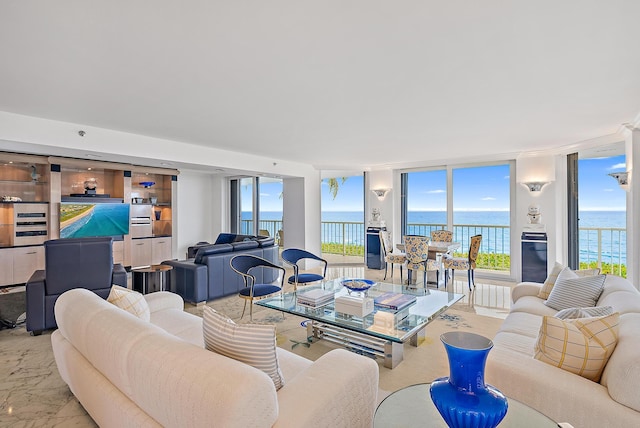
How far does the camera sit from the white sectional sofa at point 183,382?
114 cm

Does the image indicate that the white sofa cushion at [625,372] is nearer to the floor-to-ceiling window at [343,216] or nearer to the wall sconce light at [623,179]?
the wall sconce light at [623,179]

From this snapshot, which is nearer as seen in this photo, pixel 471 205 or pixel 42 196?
pixel 42 196

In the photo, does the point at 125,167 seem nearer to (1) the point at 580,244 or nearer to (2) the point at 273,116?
(2) the point at 273,116

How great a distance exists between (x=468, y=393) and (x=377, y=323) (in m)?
1.70

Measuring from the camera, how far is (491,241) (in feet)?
21.8

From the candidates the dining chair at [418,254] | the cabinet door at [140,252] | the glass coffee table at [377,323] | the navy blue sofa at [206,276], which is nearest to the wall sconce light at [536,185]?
the dining chair at [418,254]

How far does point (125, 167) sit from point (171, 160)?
2507mm

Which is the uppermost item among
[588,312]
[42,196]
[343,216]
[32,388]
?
[42,196]

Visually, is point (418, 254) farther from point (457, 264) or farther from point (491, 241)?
point (491, 241)

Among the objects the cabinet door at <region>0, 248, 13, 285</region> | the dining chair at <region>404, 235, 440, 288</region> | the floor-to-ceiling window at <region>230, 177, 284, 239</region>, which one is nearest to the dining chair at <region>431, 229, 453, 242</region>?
the dining chair at <region>404, 235, 440, 288</region>

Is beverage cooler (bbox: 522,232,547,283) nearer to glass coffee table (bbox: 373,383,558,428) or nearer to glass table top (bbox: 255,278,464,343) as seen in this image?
glass table top (bbox: 255,278,464,343)

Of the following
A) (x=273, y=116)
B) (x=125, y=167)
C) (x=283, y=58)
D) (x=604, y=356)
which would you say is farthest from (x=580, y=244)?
(x=125, y=167)

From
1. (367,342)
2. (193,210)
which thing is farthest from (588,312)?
(193,210)

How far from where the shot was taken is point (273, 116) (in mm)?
3691
